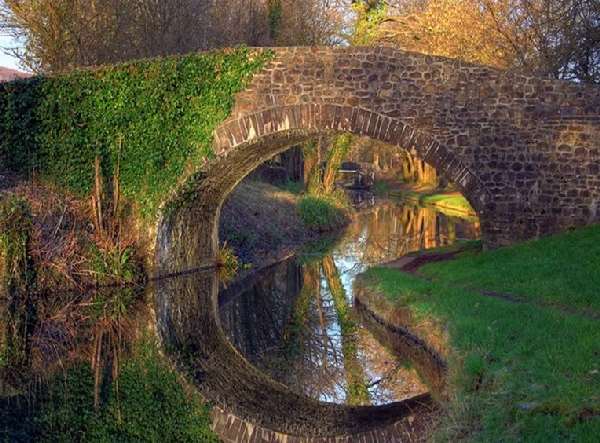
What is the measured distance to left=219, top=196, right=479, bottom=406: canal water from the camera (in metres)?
10.4

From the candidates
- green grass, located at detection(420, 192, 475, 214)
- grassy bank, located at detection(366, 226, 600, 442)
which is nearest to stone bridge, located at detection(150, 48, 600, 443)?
grassy bank, located at detection(366, 226, 600, 442)

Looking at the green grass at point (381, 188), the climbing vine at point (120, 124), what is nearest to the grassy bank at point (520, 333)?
the climbing vine at point (120, 124)

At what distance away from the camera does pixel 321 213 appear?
90.3 feet

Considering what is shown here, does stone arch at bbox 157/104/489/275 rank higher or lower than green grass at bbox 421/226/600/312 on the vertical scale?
higher

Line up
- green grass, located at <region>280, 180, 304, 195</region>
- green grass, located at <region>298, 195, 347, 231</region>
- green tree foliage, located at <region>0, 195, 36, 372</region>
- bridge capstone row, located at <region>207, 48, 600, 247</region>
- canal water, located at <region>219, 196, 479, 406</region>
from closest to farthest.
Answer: canal water, located at <region>219, 196, 479, 406</region> → green tree foliage, located at <region>0, 195, 36, 372</region> → bridge capstone row, located at <region>207, 48, 600, 247</region> → green grass, located at <region>298, 195, 347, 231</region> → green grass, located at <region>280, 180, 304, 195</region>

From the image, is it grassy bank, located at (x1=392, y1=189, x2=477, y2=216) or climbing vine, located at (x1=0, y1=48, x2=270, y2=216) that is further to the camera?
grassy bank, located at (x1=392, y1=189, x2=477, y2=216)

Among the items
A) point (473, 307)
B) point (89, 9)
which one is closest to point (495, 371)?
point (473, 307)

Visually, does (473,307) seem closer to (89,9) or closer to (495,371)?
(495,371)

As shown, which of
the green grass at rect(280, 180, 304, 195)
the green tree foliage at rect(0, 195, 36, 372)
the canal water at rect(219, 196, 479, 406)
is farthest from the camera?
the green grass at rect(280, 180, 304, 195)

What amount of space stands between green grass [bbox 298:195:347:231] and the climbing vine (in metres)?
10.6

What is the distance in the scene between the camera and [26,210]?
14.0m

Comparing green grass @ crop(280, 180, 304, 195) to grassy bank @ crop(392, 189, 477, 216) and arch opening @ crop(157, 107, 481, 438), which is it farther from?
arch opening @ crop(157, 107, 481, 438)

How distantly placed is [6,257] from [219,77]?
490 centimetres

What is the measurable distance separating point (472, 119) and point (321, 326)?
4.51 meters
